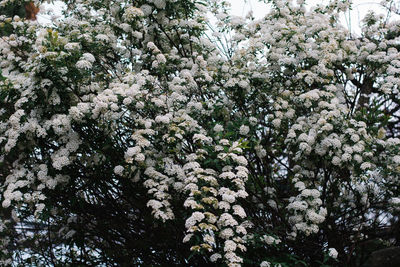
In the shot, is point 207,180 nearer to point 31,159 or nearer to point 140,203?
point 140,203

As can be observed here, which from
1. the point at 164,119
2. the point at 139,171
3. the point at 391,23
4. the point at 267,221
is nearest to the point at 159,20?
the point at 164,119

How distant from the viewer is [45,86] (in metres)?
4.54

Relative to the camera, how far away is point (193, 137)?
15.1 ft

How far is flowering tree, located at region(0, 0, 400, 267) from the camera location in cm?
454

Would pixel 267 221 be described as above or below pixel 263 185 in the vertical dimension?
below

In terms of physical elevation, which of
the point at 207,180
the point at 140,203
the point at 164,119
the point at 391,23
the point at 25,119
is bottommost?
the point at 207,180

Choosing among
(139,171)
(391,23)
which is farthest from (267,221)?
(391,23)

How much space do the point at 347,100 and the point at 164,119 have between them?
296cm

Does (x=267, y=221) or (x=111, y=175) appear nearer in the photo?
(x=111, y=175)

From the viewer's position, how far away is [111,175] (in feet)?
17.0

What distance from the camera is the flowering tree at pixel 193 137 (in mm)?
4539

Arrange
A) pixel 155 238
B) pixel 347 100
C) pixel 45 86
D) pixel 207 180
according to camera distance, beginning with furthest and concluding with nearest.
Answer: pixel 347 100
pixel 155 238
pixel 45 86
pixel 207 180

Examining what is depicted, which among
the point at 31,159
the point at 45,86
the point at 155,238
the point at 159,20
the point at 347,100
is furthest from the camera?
the point at 347,100

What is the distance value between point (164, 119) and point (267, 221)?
2029 mm
